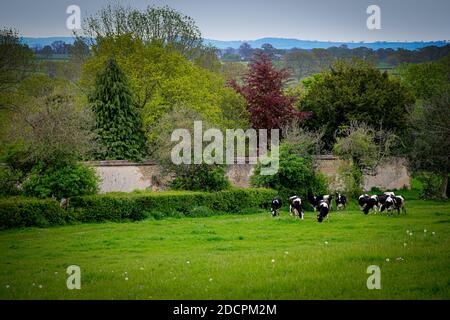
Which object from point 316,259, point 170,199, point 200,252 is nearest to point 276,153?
point 170,199

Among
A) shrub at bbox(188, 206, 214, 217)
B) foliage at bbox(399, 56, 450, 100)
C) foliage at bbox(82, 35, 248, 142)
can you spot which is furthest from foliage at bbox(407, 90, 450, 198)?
foliage at bbox(399, 56, 450, 100)

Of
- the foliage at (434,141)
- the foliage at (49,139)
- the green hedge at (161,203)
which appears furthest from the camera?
the foliage at (434,141)

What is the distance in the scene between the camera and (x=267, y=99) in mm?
56219

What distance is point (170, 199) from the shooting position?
36.3 meters

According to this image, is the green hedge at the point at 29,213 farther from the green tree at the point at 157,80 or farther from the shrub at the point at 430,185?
the shrub at the point at 430,185

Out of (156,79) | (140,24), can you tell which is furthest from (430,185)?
(140,24)

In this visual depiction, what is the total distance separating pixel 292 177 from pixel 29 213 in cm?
1807

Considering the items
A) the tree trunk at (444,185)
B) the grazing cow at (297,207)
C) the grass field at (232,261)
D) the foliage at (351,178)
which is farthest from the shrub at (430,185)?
the grass field at (232,261)

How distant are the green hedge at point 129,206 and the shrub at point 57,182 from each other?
86 centimetres

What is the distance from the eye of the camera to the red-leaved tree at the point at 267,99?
55.5m

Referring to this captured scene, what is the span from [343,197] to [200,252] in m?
21.8

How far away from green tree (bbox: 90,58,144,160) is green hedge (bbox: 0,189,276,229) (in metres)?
13.6

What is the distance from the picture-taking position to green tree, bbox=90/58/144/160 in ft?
Result: 166
